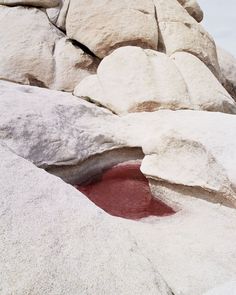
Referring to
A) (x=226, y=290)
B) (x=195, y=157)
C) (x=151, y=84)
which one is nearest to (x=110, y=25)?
(x=151, y=84)

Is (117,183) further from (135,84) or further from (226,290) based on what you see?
(226,290)

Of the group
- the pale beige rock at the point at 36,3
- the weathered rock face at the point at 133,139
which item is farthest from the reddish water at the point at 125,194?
the pale beige rock at the point at 36,3

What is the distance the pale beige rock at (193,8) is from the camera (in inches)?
214

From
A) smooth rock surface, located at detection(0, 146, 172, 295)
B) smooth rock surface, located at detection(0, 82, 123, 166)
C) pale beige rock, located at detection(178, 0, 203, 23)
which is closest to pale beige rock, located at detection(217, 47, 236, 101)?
pale beige rock, located at detection(178, 0, 203, 23)

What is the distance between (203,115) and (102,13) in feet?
6.36

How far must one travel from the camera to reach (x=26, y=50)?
14.4ft

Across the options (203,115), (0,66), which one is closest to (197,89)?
(203,115)

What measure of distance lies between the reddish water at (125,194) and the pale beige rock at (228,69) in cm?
346

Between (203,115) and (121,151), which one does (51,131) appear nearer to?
(121,151)

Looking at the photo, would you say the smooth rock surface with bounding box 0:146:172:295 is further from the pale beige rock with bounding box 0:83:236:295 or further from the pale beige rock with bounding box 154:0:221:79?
the pale beige rock with bounding box 154:0:221:79

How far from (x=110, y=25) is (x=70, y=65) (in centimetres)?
61

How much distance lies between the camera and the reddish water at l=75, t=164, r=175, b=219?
265 centimetres

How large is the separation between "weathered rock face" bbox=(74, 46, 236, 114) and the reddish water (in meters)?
0.72

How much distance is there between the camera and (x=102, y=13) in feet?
14.4
